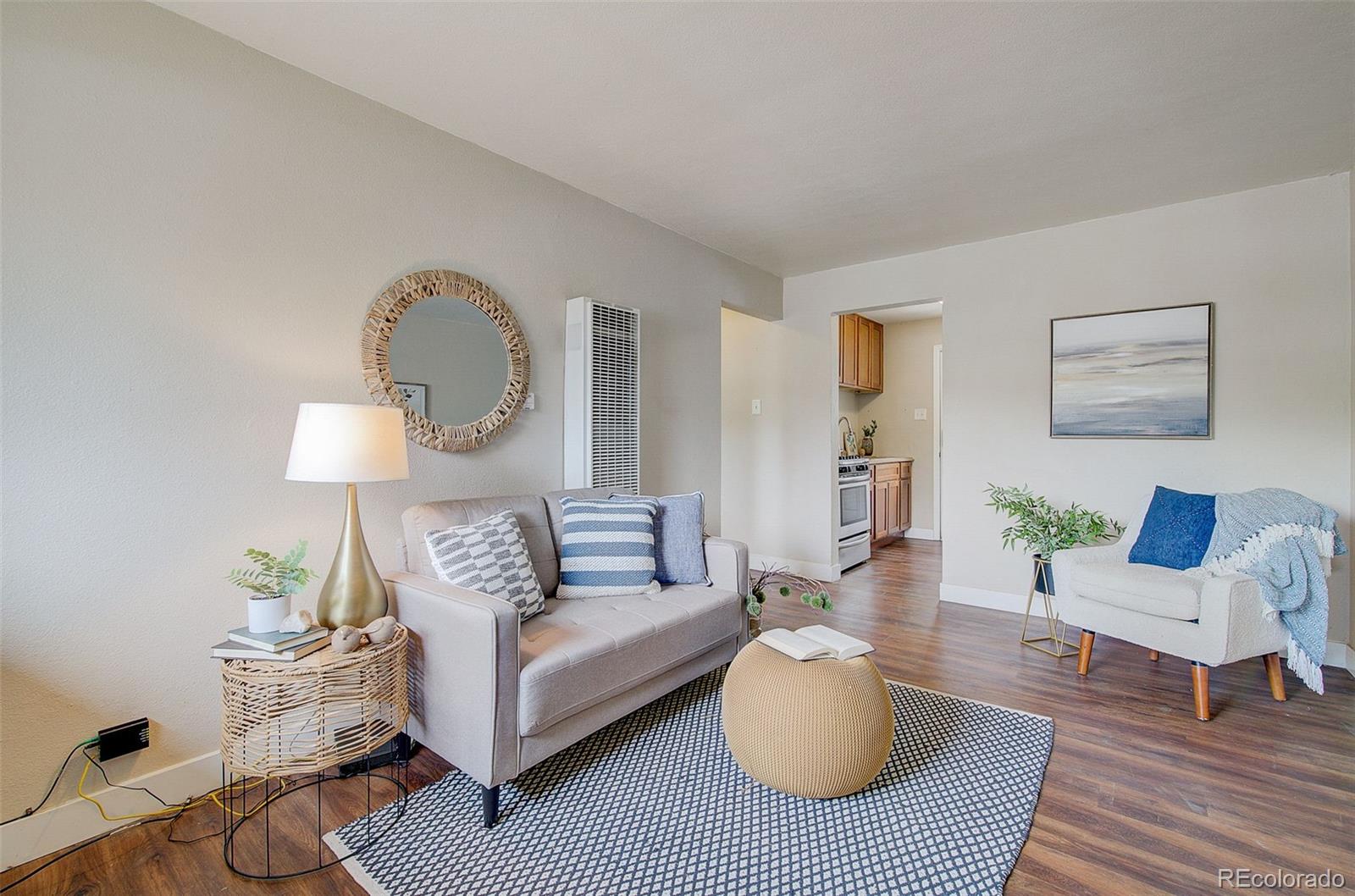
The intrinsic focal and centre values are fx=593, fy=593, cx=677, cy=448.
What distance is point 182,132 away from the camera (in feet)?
6.08

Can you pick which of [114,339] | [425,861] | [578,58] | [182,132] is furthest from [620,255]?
[425,861]

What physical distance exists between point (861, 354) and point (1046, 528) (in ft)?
10.9

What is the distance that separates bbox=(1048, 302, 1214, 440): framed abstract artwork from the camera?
3.23m

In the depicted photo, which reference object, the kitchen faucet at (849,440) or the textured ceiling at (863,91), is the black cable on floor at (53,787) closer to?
the textured ceiling at (863,91)

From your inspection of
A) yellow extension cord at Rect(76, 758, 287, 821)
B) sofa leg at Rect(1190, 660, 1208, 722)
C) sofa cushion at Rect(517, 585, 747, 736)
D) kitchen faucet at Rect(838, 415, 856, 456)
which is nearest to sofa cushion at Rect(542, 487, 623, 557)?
sofa cushion at Rect(517, 585, 747, 736)

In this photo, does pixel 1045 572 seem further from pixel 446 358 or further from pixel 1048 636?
pixel 446 358

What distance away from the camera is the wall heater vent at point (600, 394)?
2.99 meters

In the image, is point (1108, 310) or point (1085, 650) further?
point (1108, 310)

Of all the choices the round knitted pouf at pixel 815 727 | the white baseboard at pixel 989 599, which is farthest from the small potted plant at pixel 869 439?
the round knitted pouf at pixel 815 727

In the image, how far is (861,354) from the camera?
6.22 m

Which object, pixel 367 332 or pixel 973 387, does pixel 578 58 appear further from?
→ pixel 973 387

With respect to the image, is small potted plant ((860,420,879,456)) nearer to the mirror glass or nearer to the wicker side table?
the mirror glass

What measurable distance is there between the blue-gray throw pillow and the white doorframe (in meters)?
4.66

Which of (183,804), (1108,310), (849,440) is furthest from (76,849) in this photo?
(849,440)
